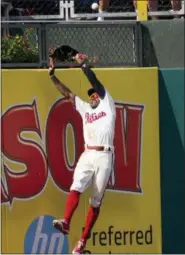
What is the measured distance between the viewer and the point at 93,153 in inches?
326

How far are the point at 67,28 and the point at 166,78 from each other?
4.11ft

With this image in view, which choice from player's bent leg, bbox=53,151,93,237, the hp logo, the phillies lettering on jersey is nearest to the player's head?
the phillies lettering on jersey

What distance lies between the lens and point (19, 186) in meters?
8.63

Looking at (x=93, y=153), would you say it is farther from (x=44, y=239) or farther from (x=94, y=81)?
(x=44, y=239)

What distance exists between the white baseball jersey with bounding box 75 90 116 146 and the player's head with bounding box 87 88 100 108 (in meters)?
0.04

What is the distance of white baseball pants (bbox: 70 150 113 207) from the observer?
823 cm

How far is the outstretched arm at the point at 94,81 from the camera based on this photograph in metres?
8.24

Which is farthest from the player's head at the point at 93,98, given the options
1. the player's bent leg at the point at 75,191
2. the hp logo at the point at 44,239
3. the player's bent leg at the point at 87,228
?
the hp logo at the point at 44,239

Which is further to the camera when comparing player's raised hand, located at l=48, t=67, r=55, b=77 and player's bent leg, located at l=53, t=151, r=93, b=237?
player's raised hand, located at l=48, t=67, r=55, b=77

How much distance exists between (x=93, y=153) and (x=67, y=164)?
506 millimetres

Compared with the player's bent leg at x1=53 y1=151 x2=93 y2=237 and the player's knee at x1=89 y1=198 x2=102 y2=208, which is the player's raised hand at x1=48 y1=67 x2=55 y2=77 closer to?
the player's bent leg at x1=53 y1=151 x2=93 y2=237

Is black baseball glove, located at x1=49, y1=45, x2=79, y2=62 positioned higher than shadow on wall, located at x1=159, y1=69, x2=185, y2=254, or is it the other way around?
black baseball glove, located at x1=49, y1=45, x2=79, y2=62

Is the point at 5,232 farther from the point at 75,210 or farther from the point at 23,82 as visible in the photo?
the point at 23,82

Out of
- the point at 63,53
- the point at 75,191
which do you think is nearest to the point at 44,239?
the point at 75,191
